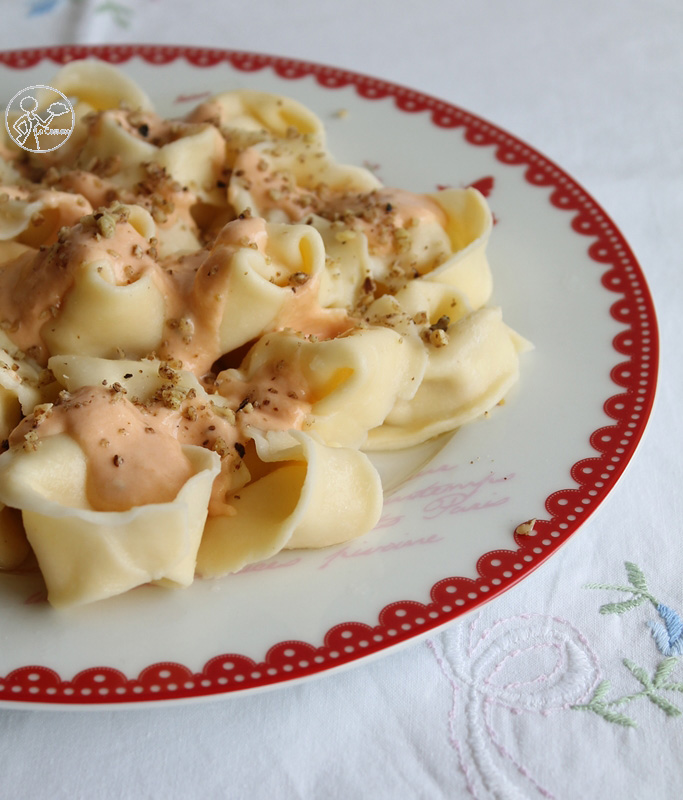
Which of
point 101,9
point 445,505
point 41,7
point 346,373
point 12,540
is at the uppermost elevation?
point 346,373

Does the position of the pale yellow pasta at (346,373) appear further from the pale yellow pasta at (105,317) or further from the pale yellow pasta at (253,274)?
the pale yellow pasta at (105,317)

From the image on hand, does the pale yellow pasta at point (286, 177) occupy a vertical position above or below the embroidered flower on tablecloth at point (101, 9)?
above

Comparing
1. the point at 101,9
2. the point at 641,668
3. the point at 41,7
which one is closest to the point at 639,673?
the point at 641,668

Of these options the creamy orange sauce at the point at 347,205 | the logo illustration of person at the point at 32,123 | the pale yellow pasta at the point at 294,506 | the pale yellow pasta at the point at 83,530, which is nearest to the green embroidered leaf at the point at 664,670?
the pale yellow pasta at the point at 294,506

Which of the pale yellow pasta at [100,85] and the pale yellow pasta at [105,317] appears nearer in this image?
the pale yellow pasta at [105,317]

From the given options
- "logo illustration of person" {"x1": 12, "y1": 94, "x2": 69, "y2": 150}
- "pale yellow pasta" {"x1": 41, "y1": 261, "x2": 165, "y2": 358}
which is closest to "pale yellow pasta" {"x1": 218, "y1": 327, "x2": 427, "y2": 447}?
"pale yellow pasta" {"x1": 41, "y1": 261, "x2": 165, "y2": 358}

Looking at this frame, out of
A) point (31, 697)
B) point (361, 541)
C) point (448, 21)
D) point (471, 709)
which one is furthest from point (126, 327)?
point (448, 21)

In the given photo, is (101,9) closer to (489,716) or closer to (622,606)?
(622,606)
